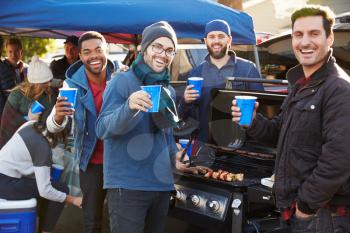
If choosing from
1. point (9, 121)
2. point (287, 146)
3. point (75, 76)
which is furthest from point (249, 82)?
point (9, 121)

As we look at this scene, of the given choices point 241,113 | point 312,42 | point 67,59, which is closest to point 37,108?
point 241,113

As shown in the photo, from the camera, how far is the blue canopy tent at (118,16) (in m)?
4.18

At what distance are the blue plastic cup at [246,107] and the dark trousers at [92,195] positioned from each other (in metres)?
1.44

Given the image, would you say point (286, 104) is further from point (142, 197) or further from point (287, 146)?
point (142, 197)

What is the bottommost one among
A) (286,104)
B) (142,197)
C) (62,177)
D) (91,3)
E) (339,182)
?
(62,177)

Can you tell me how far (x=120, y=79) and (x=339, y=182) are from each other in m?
1.35

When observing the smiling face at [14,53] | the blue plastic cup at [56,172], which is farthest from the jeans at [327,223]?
the smiling face at [14,53]

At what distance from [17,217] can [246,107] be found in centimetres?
209

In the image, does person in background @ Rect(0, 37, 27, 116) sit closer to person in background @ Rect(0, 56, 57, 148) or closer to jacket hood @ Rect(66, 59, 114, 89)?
person in background @ Rect(0, 56, 57, 148)

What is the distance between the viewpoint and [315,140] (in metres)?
2.23

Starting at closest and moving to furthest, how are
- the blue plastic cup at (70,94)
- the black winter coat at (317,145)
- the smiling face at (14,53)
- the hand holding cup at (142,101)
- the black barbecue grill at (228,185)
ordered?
the black winter coat at (317,145) < the hand holding cup at (142,101) < the black barbecue grill at (228,185) < the blue plastic cup at (70,94) < the smiling face at (14,53)

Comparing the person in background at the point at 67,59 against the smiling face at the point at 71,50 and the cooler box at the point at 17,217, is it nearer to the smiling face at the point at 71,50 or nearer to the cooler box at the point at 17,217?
the smiling face at the point at 71,50

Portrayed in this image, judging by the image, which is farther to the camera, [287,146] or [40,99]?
[40,99]

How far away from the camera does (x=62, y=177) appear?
185 inches
